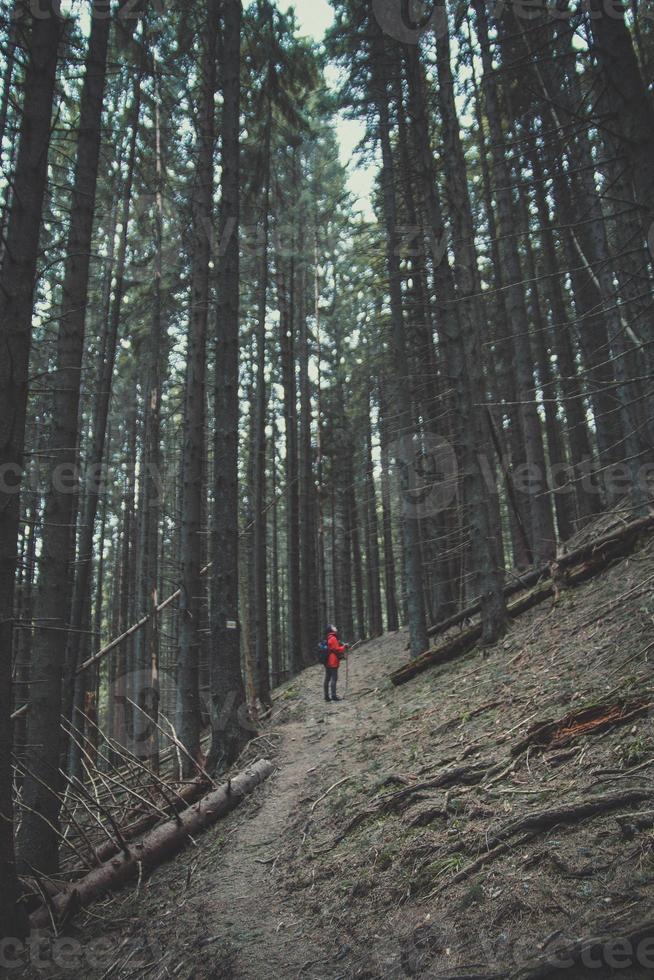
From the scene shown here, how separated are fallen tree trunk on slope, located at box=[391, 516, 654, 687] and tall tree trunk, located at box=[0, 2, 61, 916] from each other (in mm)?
6868

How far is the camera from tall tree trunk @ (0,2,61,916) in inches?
184

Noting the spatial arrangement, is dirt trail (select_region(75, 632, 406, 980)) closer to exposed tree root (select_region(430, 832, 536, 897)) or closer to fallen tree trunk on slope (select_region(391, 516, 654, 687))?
exposed tree root (select_region(430, 832, 536, 897))

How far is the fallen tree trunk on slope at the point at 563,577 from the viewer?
8523mm

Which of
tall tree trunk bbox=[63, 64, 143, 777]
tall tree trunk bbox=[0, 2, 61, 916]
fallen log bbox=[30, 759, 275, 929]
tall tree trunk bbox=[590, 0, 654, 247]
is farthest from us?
tall tree trunk bbox=[63, 64, 143, 777]

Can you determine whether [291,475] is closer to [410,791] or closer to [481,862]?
[410,791]

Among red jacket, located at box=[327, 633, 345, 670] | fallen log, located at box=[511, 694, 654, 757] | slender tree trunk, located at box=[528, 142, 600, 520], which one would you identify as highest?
slender tree trunk, located at box=[528, 142, 600, 520]

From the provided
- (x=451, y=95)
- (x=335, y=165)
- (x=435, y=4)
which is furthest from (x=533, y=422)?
(x=335, y=165)

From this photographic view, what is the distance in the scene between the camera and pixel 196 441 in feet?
33.5

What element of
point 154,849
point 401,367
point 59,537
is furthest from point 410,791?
point 401,367

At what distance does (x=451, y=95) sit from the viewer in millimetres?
10234

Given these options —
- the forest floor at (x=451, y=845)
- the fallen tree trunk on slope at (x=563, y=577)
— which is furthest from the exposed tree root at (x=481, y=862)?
the fallen tree trunk on slope at (x=563, y=577)

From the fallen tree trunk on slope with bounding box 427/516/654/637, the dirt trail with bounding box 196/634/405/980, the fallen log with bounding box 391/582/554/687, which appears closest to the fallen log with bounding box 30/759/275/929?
the dirt trail with bounding box 196/634/405/980

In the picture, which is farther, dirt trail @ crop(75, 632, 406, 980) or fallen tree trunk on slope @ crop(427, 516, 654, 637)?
fallen tree trunk on slope @ crop(427, 516, 654, 637)

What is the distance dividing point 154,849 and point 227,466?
5.08m
